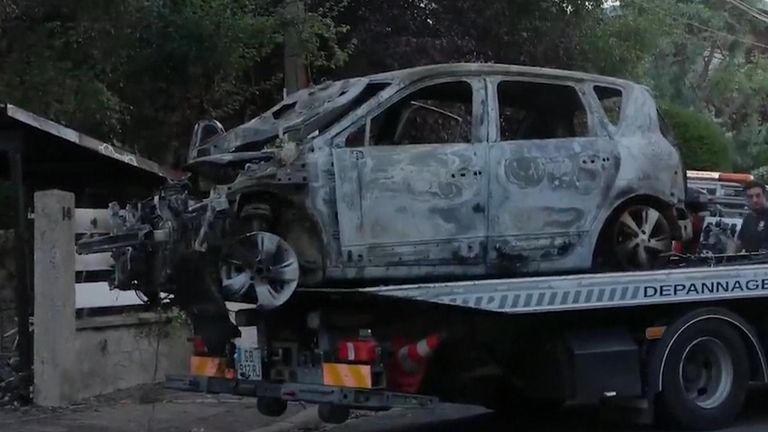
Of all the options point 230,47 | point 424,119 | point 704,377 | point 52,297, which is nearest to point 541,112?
point 424,119

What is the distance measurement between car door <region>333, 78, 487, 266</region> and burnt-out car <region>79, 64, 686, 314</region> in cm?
1

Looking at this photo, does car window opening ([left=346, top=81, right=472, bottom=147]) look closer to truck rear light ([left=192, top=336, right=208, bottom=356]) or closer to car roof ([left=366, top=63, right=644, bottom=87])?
car roof ([left=366, top=63, right=644, bottom=87])

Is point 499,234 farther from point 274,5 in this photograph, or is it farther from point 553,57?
point 553,57

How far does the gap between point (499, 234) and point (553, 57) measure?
7.72 meters

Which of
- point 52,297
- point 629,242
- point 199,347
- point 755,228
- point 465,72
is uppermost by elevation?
point 465,72

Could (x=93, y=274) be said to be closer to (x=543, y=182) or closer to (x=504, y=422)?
(x=504, y=422)

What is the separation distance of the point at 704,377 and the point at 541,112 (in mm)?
2395

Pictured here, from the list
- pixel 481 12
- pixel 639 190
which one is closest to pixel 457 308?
pixel 639 190

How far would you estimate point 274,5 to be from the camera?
14141 millimetres

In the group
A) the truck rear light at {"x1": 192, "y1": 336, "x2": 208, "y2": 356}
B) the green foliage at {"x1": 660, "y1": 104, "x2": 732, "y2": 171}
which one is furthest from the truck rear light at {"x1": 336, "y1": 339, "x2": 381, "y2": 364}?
the green foliage at {"x1": 660, "y1": 104, "x2": 732, "y2": 171}

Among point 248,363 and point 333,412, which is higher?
point 248,363

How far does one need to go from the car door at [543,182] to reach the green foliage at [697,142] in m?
9.96

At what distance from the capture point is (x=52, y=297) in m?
10.8

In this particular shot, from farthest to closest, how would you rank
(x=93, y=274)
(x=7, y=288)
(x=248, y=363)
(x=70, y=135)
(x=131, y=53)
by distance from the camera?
(x=131, y=53) → (x=7, y=288) → (x=93, y=274) → (x=70, y=135) → (x=248, y=363)
